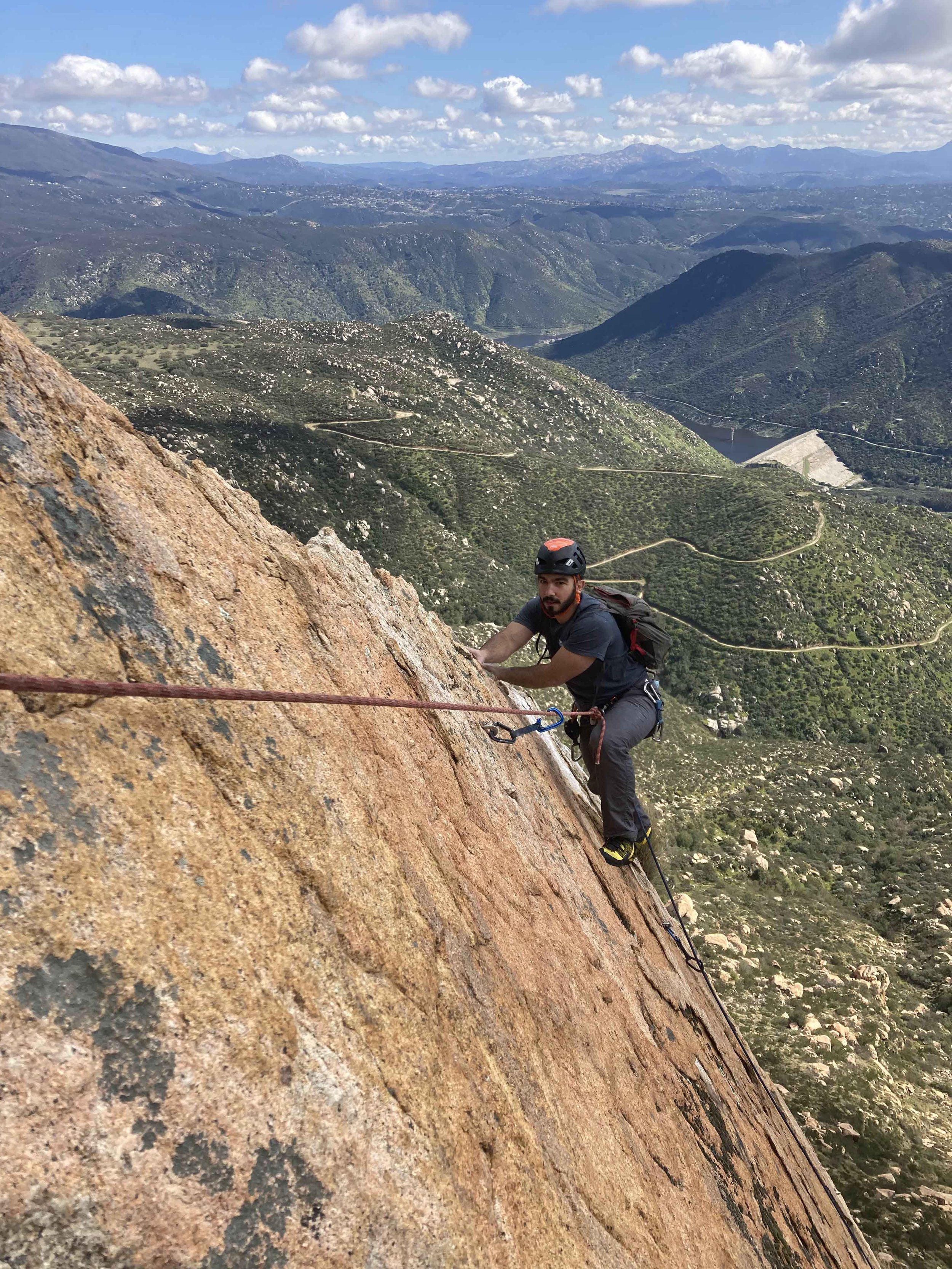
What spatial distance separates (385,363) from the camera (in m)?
138

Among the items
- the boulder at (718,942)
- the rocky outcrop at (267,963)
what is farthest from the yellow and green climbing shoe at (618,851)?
the boulder at (718,942)

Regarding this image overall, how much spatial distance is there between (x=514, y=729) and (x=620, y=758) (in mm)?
1667

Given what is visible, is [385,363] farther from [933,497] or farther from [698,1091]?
[933,497]

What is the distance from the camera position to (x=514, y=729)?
1098 cm

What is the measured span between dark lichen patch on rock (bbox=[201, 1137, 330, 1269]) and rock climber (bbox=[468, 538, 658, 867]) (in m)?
6.14

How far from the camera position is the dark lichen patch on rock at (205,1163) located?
3.64 meters

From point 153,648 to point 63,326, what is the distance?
169354mm

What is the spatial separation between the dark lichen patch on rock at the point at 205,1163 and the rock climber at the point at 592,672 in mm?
6386

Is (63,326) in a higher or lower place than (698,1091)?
higher

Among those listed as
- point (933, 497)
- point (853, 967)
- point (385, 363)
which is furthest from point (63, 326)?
point (933, 497)

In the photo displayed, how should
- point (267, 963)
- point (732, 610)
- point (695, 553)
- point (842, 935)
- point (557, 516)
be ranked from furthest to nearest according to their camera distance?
point (557, 516) < point (695, 553) < point (732, 610) < point (842, 935) < point (267, 963)

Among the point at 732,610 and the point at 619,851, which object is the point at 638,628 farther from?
the point at 732,610

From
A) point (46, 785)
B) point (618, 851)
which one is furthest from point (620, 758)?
point (46, 785)

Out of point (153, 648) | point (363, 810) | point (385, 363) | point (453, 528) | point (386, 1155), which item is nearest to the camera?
point (386, 1155)
